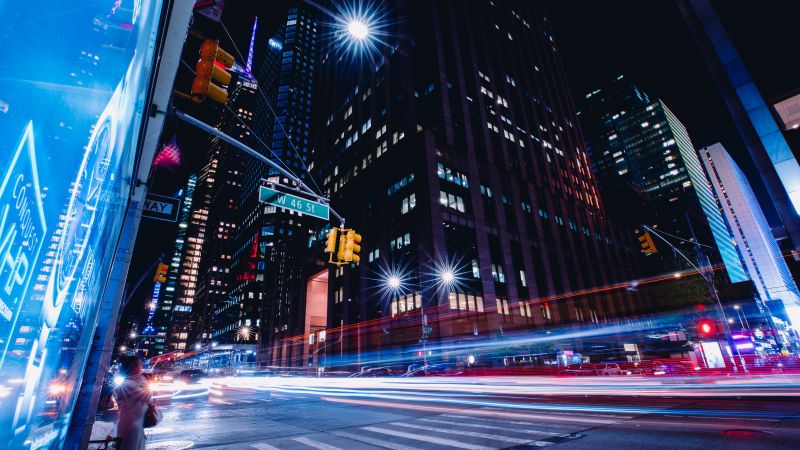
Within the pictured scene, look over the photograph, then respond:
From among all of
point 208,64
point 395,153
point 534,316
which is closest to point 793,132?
point 208,64

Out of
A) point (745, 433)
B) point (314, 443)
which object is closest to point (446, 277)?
point (314, 443)

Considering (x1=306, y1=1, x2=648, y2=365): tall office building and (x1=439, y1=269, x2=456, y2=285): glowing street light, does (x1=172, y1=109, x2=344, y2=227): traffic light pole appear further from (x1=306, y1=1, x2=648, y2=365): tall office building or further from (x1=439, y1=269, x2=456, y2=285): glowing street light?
(x1=306, y1=1, x2=648, y2=365): tall office building

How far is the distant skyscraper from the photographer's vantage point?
40.9 feet

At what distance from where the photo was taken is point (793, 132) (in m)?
12.8

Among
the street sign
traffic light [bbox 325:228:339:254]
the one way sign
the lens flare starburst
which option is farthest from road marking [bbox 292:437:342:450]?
the lens flare starburst

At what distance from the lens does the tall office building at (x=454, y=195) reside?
41.2m

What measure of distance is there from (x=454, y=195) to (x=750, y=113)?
106 feet

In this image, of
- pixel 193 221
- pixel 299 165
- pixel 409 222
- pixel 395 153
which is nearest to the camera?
pixel 409 222

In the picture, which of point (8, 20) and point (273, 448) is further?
point (273, 448)

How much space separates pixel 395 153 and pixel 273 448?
44.7 metres

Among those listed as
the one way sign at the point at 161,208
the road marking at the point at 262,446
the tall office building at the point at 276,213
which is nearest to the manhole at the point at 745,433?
the road marking at the point at 262,446

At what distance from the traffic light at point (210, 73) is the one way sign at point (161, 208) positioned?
5037mm

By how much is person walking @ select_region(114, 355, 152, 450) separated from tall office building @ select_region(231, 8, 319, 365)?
68.8 metres

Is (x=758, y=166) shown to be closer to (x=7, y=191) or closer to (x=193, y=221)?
(x=7, y=191)
